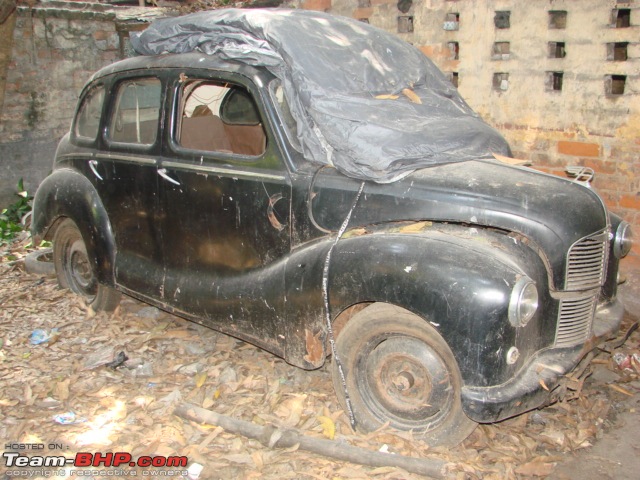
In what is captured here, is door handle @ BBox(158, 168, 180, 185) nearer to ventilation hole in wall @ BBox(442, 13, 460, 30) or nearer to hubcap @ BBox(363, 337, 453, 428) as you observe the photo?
hubcap @ BBox(363, 337, 453, 428)

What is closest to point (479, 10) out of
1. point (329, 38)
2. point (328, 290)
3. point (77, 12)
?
point (329, 38)

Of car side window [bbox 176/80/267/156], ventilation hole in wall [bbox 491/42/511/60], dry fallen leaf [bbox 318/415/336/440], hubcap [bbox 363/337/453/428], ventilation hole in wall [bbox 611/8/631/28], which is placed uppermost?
ventilation hole in wall [bbox 611/8/631/28]

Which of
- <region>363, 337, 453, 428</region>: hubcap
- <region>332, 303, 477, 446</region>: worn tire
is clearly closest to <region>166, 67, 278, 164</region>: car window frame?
<region>332, 303, 477, 446</region>: worn tire

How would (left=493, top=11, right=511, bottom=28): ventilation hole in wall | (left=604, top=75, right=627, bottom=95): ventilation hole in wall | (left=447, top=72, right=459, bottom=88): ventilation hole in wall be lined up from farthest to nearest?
(left=447, top=72, right=459, bottom=88): ventilation hole in wall → (left=493, top=11, right=511, bottom=28): ventilation hole in wall → (left=604, top=75, right=627, bottom=95): ventilation hole in wall

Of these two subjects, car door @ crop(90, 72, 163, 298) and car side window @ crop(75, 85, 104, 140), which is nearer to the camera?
car door @ crop(90, 72, 163, 298)

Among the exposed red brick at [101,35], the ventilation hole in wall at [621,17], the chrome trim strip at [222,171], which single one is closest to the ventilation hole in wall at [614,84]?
the ventilation hole in wall at [621,17]

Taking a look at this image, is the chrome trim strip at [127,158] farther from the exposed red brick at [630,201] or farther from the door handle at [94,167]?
the exposed red brick at [630,201]

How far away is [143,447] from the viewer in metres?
3.39

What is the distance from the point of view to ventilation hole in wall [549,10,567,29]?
5066 mm

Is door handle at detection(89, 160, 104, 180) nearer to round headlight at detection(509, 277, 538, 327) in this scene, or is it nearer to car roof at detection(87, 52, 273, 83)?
car roof at detection(87, 52, 273, 83)

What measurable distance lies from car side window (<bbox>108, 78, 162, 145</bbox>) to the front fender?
512 mm

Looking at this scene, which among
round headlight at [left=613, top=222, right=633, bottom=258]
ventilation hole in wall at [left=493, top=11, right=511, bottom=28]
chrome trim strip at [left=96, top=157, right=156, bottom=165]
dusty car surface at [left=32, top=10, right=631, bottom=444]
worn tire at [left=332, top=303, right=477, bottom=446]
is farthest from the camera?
ventilation hole in wall at [left=493, top=11, right=511, bottom=28]

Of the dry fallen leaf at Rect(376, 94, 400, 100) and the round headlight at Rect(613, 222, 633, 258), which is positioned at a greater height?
the dry fallen leaf at Rect(376, 94, 400, 100)

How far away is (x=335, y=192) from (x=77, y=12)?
5.89m
